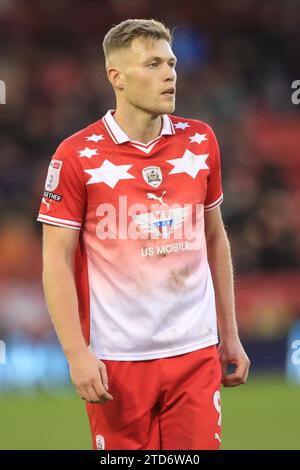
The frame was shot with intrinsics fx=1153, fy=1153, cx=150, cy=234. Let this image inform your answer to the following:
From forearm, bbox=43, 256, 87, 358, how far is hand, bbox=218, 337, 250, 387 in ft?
2.19

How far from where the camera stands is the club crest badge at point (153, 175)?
445 centimetres

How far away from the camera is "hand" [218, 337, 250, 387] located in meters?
4.57

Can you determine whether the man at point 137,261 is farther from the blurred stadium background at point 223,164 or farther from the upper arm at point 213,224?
the blurred stadium background at point 223,164

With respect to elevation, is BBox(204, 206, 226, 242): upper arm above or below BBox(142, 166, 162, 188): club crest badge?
below

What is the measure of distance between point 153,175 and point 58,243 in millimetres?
457

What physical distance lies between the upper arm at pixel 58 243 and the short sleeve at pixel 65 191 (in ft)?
0.07

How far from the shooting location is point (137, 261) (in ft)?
14.5

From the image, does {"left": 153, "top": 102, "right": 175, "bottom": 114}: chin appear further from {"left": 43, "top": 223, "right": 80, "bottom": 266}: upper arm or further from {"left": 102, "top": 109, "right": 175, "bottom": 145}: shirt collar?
{"left": 43, "top": 223, "right": 80, "bottom": 266}: upper arm

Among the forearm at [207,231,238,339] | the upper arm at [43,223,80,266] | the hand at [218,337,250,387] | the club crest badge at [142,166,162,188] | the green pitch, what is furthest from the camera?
the green pitch

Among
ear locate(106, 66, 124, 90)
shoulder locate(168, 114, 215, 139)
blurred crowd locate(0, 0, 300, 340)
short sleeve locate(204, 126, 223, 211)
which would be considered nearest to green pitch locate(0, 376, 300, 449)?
blurred crowd locate(0, 0, 300, 340)

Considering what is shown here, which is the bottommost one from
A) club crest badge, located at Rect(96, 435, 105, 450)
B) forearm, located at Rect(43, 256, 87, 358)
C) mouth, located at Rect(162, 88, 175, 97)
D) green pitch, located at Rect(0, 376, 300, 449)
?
green pitch, located at Rect(0, 376, 300, 449)

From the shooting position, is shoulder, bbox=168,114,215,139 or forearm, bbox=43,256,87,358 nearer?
forearm, bbox=43,256,87,358
